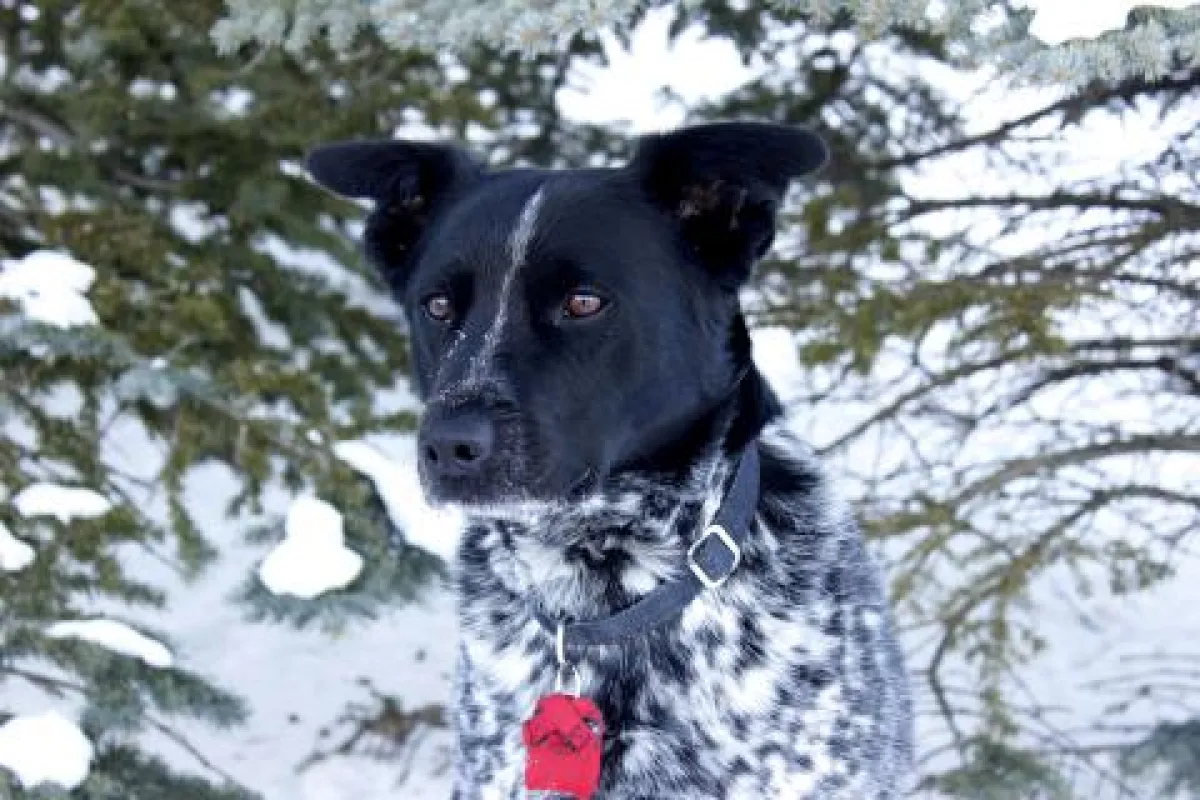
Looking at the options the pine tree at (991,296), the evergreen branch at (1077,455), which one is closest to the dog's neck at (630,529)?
the pine tree at (991,296)

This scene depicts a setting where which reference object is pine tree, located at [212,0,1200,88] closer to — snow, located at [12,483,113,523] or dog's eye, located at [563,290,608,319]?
dog's eye, located at [563,290,608,319]

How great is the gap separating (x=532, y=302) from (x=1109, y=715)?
4.70 meters

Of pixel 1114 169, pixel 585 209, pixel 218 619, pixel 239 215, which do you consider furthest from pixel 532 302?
pixel 218 619

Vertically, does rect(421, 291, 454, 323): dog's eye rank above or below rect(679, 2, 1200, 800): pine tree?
below

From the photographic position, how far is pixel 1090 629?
749 cm

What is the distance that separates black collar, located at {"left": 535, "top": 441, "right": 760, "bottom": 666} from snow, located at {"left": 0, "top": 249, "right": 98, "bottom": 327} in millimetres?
1739

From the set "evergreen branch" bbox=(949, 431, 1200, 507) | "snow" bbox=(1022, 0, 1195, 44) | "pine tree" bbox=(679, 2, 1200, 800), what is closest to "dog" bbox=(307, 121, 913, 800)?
"snow" bbox=(1022, 0, 1195, 44)

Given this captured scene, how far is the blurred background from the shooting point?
4.11 meters

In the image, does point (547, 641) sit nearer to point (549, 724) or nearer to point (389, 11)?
point (549, 724)

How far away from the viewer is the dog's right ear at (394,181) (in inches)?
116

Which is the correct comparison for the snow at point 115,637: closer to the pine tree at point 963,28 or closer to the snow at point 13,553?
the snow at point 13,553

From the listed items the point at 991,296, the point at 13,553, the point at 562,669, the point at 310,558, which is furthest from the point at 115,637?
the point at 991,296

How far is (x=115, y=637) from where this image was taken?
3.96m

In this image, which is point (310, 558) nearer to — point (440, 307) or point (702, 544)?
point (440, 307)
